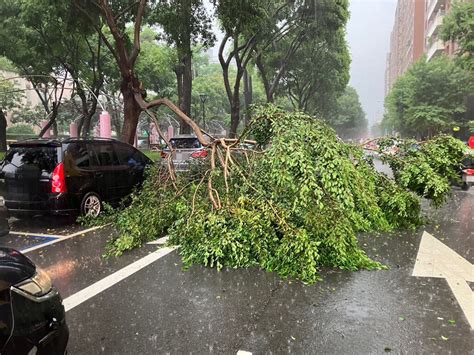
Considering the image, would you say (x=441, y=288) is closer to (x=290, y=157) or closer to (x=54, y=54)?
(x=290, y=157)

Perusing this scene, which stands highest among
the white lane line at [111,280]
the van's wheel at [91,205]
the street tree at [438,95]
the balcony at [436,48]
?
the balcony at [436,48]

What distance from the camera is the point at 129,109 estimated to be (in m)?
12.0

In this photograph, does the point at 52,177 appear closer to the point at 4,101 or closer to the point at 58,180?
the point at 58,180

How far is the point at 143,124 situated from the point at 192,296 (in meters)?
53.2

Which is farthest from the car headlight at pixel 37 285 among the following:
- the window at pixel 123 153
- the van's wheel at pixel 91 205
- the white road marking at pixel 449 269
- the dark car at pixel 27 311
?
the window at pixel 123 153

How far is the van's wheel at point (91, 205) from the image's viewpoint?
7559 millimetres

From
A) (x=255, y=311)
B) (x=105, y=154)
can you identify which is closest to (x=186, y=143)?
(x=105, y=154)

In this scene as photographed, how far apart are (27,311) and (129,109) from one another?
34.2 ft

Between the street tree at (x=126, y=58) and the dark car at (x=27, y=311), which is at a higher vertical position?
the street tree at (x=126, y=58)

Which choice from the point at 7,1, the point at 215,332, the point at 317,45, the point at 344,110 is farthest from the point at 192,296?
the point at 344,110

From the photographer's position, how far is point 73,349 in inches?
129

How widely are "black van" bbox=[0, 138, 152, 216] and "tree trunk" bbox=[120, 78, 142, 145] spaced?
4192 millimetres

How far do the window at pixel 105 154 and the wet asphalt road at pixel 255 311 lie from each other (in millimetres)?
2784

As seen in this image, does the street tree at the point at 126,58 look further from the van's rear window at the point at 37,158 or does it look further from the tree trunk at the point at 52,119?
the tree trunk at the point at 52,119
